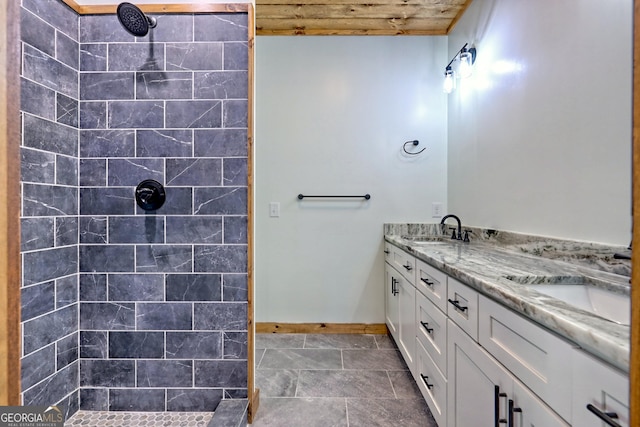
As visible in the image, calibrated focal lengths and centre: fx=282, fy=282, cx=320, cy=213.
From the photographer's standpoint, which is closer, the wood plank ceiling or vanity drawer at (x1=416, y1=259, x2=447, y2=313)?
vanity drawer at (x1=416, y1=259, x2=447, y2=313)

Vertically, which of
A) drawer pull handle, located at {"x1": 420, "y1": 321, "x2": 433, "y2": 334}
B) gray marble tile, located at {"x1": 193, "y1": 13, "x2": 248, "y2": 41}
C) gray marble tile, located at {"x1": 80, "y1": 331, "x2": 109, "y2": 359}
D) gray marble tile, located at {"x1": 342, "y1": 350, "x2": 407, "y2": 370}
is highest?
gray marble tile, located at {"x1": 193, "y1": 13, "x2": 248, "y2": 41}

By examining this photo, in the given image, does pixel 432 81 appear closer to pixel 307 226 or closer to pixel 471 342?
pixel 307 226

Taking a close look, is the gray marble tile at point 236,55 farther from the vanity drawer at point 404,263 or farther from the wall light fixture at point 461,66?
the wall light fixture at point 461,66

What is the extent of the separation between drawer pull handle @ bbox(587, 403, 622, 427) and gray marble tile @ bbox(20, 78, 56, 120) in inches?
78.2

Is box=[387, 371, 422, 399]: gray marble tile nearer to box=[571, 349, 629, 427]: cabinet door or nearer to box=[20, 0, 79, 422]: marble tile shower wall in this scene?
box=[571, 349, 629, 427]: cabinet door

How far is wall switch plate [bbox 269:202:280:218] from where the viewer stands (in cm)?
244

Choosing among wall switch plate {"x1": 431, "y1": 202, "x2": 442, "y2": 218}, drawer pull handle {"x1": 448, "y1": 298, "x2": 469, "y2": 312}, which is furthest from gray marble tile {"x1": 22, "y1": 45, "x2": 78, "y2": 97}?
wall switch plate {"x1": 431, "y1": 202, "x2": 442, "y2": 218}

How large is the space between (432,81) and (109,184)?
2.46 meters

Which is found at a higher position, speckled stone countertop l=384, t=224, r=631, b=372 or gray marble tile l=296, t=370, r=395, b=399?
speckled stone countertop l=384, t=224, r=631, b=372

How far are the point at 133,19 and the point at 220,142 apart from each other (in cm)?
62

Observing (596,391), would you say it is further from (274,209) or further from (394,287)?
(274,209)

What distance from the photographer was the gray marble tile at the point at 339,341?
7.14 feet

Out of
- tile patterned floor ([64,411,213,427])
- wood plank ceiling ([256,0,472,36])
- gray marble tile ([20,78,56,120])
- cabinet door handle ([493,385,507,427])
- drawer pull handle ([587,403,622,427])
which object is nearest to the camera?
drawer pull handle ([587,403,622,427])

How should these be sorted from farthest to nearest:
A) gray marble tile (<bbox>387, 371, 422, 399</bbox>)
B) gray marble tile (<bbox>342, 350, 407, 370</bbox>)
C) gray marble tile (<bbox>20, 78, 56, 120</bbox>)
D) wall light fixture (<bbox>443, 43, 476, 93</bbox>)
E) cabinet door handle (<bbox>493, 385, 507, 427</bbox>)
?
wall light fixture (<bbox>443, 43, 476, 93</bbox>) < gray marble tile (<bbox>342, 350, 407, 370</bbox>) < gray marble tile (<bbox>387, 371, 422, 399</bbox>) < gray marble tile (<bbox>20, 78, 56, 120</bbox>) < cabinet door handle (<bbox>493, 385, 507, 427</bbox>)
